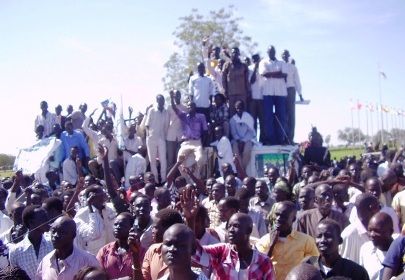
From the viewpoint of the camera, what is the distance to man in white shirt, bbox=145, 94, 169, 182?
10883 millimetres

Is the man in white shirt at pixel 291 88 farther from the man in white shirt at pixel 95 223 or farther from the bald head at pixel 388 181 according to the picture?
the man in white shirt at pixel 95 223

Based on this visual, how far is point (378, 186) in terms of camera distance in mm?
6160

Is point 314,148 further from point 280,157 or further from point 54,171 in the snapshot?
point 54,171

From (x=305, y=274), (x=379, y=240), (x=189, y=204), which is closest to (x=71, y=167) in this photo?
(x=189, y=204)

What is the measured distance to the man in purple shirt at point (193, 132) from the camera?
10.5 metres

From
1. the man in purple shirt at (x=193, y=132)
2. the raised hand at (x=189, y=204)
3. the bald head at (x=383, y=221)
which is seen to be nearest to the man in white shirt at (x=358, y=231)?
the bald head at (x=383, y=221)

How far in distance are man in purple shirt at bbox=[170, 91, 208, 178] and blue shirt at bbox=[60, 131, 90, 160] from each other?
7.40 feet

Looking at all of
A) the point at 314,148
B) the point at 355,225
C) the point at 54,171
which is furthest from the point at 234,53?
the point at 355,225

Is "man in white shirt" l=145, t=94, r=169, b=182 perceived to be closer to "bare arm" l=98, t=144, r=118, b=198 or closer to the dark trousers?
the dark trousers

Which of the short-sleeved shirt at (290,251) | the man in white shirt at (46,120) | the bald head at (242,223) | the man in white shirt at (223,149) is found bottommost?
the short-sleeved shirt at (290,251)

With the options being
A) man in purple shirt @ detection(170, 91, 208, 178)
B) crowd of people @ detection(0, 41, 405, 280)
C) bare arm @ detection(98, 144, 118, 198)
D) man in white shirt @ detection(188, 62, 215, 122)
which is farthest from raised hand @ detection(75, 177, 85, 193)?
man in white shirt @ detection(188, 62, 215, 122)

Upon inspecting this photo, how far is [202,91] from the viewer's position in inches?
443

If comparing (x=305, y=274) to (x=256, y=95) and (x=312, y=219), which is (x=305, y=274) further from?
(x=256, y=95)

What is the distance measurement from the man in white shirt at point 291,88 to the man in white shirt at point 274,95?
0.15m
